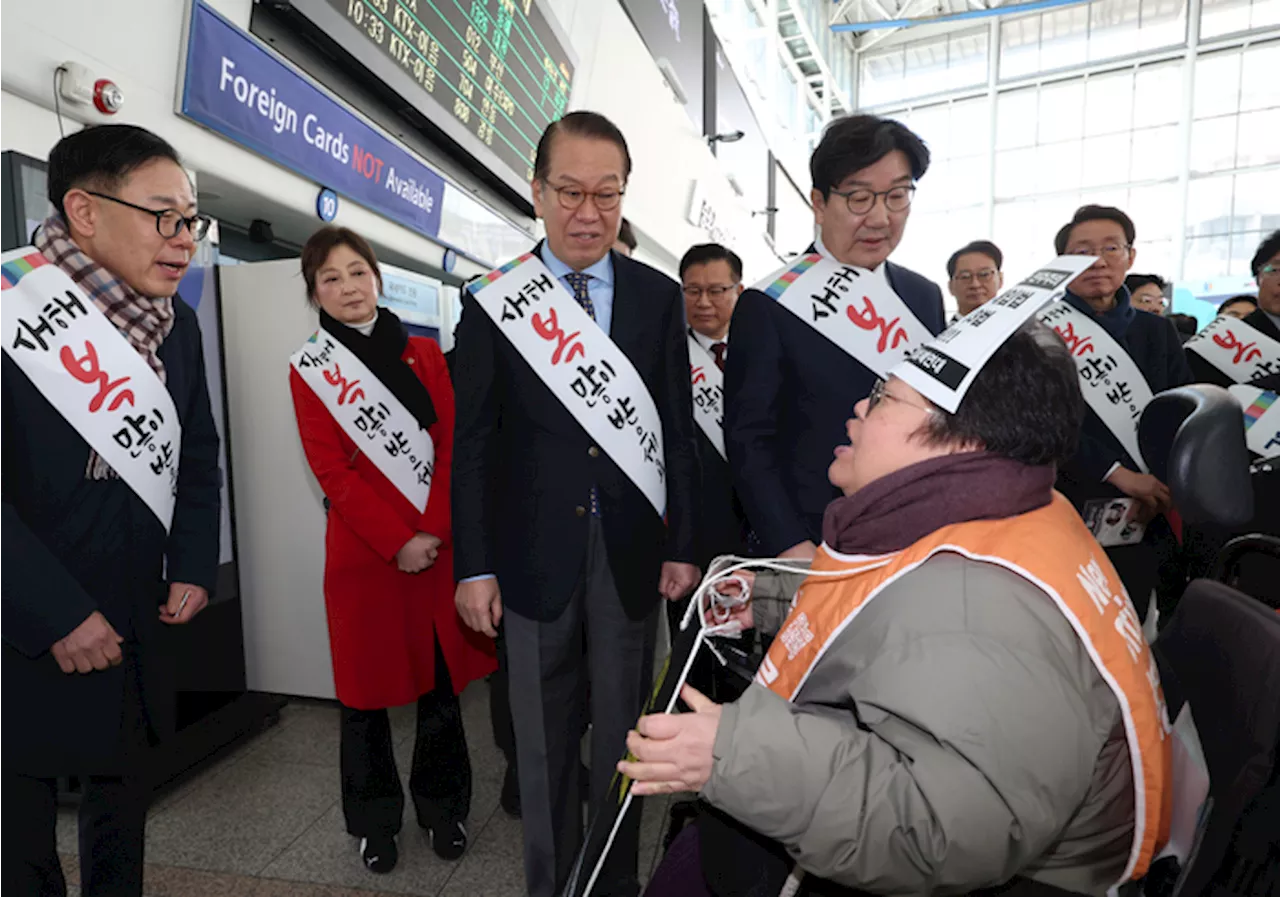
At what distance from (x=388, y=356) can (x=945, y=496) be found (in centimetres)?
155

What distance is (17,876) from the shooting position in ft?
3.86

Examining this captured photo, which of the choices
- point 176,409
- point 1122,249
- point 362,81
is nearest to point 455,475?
point 176,409

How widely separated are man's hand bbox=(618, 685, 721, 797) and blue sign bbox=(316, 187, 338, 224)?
8.65 feet

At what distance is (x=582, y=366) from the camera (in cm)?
149

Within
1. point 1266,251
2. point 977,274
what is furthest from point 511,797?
Answer: point 1266,251

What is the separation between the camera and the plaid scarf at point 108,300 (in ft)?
4.04

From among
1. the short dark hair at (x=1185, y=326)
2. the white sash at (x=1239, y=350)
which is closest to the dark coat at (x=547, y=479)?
the white sash at (x=1239, y=350)

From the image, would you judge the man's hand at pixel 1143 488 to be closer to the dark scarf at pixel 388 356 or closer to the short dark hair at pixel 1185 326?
the dark scarf at pixel 388 356

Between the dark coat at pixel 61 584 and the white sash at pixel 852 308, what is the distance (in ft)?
4.22

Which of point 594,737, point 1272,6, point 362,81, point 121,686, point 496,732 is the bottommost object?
point 496,732

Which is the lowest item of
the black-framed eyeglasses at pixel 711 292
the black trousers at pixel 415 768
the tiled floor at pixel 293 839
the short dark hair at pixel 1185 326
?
the tiled floor at pixel 293 839

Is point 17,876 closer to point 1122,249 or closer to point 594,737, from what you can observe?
point 594,737

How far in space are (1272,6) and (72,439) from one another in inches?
702

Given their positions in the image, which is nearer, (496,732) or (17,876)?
(17,876)
